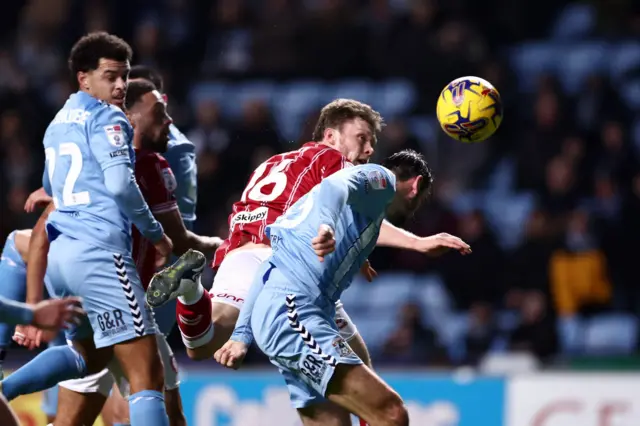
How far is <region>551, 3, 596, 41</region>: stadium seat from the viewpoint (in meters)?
13.8

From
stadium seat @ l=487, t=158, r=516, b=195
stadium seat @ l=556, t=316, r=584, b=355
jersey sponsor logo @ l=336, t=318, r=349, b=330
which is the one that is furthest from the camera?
stadium seat @ l=487, t=158, r=516, b=195

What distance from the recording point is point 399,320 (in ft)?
35.9

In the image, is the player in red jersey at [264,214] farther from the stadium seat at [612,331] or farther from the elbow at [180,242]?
the stadium seat at [612,331]

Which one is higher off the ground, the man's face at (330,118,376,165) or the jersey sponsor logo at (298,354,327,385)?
the man's face at (330,118,376,165)

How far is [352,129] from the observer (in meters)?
6.21

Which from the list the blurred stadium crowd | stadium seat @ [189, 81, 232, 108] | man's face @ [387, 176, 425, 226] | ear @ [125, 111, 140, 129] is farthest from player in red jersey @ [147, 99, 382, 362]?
stadium seat @ [189, 81, 232, 108]

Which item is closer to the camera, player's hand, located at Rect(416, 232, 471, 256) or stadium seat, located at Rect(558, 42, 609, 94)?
player's hand, located at Rect(416, 232, 471, 256)

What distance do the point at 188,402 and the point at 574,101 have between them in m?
5.64

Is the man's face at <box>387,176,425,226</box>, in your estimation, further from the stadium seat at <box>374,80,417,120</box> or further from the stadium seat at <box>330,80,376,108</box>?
the stadium seat at <box>330,80,376,108</box>

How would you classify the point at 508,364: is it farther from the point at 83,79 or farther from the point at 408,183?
the point at 83,79

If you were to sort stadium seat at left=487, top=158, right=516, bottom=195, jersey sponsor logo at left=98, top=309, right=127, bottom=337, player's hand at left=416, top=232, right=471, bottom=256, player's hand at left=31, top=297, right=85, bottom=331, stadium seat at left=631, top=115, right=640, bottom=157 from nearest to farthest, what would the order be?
player's hand at left=31, top=297, right=85, bottom=331 < player's hand at left=416, top=232, right=471, bottom=256 < jersey sponsor logo at left=98, top=309, right=127, bottom=337 < stadium seat at left=631, top=115, right=640, bottom=157 < stadium seat at left=487, top=158, right=516, bottom=195

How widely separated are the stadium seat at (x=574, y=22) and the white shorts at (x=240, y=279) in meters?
8.31

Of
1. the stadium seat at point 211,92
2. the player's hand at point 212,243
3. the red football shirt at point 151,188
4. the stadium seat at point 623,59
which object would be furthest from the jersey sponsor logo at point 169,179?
the stadium seat at point 623,59

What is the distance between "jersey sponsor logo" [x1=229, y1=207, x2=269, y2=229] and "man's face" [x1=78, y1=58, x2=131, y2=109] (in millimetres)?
1022
